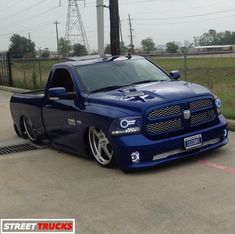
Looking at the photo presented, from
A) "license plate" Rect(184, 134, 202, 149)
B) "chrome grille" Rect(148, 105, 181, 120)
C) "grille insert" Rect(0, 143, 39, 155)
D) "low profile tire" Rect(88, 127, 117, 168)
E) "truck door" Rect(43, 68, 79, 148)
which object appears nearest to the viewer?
"chrome grille" Rect(148, 105, 181, 120)

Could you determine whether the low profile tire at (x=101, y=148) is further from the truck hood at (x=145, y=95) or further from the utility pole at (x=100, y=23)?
the utility pole at (x=100, y=23)

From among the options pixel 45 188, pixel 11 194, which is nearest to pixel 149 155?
pixel 45 188

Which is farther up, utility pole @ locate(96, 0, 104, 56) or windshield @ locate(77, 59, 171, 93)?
utility pole @ locate(96, 0, 104, 56)

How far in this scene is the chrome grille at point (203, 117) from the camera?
6621 mm

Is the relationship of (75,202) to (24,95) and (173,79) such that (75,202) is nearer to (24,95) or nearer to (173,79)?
(173,79)

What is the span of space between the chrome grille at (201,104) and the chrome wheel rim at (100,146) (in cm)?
126

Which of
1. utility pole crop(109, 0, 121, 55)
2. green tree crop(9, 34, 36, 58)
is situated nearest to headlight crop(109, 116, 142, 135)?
utility pole crop(109, 0, 121, 55)

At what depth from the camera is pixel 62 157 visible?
7.73 m

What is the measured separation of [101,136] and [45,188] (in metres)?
1.14

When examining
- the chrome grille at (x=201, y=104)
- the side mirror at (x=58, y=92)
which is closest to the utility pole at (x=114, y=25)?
the side mirror at (x=58, y=92)

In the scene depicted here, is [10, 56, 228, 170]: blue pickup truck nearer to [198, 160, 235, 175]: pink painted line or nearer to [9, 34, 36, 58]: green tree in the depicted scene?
[198, 160, 235, 175]: pink painted line

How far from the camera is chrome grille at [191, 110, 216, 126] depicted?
6.62m

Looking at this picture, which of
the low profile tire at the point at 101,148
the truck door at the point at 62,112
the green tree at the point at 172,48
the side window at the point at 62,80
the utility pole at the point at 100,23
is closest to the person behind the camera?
the low profile tire at the point at 101,148

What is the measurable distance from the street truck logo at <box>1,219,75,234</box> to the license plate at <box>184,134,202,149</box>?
221 centimetres
